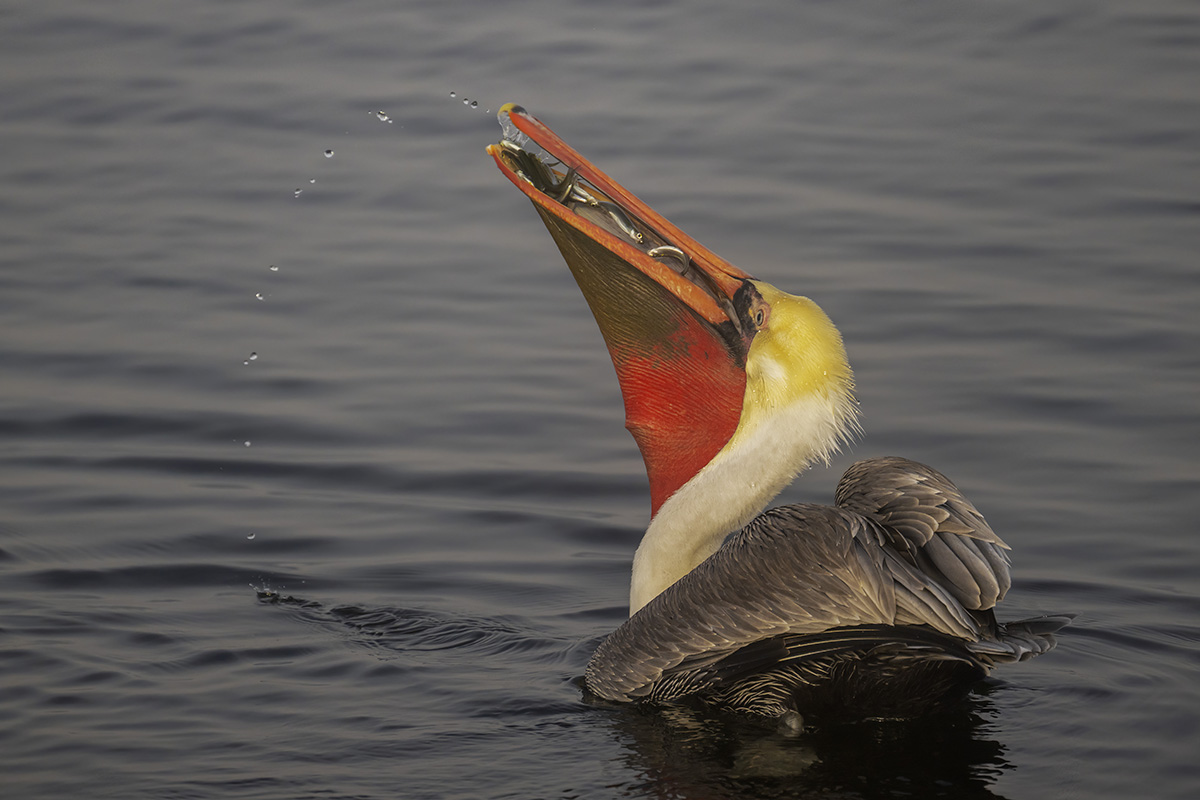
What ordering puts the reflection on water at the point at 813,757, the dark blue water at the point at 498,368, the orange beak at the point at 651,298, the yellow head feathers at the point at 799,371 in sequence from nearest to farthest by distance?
1. the reflection on water at the point at 813,757
2. the dark blue water at the point at 498,368
3. the yellow head feathers at the point at 799,371
4. the orange beak at the point at 651,298

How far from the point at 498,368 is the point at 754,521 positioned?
292 centimetres

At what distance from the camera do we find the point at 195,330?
667cm

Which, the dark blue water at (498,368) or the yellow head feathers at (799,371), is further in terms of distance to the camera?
the yellow head feathers at (799,371)

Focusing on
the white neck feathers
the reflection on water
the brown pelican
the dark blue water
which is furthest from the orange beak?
the reflection on water

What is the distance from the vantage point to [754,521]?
3.49m

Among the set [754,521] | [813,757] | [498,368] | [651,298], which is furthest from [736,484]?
[498,368]

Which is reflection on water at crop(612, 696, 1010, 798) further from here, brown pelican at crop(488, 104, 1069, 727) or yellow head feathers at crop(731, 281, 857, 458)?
yellow head feathers at crop(731, 281, 857, 458)

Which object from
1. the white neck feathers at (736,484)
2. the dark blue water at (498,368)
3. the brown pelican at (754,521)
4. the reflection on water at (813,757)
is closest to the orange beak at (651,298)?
the brown pelican at (754,521)

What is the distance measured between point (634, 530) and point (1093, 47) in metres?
6.44

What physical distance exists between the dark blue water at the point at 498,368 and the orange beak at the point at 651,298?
24.9 inches

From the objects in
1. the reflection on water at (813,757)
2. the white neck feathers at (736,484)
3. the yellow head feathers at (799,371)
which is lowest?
the reflection on water at (813,757)

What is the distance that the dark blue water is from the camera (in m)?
3.44

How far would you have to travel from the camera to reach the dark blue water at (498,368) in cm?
344

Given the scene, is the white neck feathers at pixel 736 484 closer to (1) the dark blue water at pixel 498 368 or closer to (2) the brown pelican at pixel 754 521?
(2) the brown pelican at pixel 754 521
